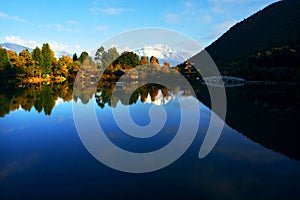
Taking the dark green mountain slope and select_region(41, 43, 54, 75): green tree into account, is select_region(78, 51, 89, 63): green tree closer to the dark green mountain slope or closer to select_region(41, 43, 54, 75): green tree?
select_region(41, 43, 54, 75): green tree

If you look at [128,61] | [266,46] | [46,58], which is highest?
[266,46]

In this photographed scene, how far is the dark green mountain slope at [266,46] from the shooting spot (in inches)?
1638

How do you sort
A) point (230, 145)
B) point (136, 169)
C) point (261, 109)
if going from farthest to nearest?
point (261, 109) → point (230, 145) → point (136, 169)

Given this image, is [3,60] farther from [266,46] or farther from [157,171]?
[266,46]

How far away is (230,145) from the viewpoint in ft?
30.2

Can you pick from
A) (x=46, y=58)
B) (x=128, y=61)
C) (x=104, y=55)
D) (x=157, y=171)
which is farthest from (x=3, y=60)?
(x=157, y=171)

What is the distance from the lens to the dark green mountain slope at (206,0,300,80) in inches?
1638

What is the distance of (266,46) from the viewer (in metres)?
66.5

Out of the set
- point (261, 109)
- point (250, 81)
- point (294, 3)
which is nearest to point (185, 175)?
point (261, 109)

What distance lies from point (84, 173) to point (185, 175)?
2507 millimetres

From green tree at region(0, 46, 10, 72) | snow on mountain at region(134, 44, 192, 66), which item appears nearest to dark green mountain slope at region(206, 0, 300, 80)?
snow on mountain at region(134, 44, 192, 66)

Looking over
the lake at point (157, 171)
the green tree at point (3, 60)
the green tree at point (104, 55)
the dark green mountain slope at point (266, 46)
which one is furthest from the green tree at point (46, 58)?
the lake at point (157, 171)

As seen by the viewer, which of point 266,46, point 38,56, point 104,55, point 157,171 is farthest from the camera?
point 266,46

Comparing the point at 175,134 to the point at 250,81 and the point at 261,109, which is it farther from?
the point at 250,81
